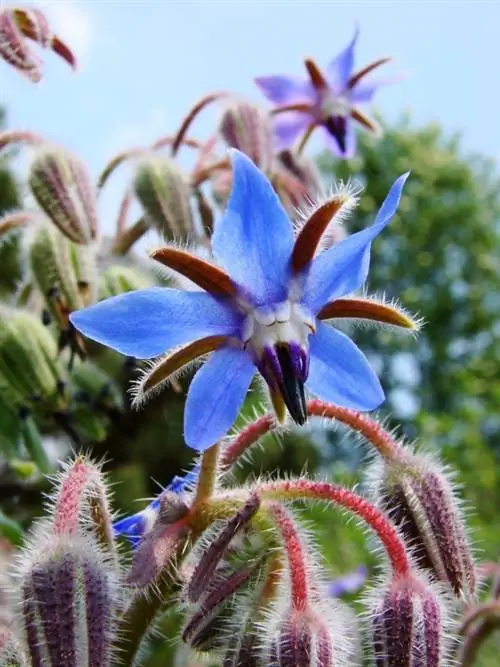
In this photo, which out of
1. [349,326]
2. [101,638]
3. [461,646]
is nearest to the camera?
[101,638]

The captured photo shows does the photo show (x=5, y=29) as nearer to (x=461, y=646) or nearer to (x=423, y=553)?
(x=423, y=553)

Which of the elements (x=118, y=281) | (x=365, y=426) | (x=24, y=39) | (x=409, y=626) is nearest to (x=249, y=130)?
(x=118, y=281)

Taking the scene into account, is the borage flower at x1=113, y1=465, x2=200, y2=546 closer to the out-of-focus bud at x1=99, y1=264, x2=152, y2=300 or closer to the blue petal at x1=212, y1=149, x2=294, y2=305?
the blue petal at x1=212, y1=149, x2=294, y2=305

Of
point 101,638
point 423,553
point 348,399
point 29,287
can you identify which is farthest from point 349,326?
point 29,287

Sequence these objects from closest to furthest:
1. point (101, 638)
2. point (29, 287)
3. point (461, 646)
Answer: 1. point (101, 638)
2. point (461, 646)
3. point (29, 287)

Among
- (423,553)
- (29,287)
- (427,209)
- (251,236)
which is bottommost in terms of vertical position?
(423,553)

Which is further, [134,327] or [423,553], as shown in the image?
[423,553]

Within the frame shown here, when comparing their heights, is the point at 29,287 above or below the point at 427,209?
below

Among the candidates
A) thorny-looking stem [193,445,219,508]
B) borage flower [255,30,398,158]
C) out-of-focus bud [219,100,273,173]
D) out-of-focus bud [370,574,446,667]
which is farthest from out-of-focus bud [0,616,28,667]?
borage flower [255,30,398,158]
